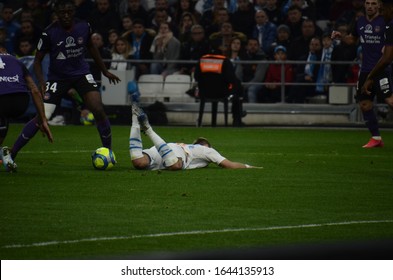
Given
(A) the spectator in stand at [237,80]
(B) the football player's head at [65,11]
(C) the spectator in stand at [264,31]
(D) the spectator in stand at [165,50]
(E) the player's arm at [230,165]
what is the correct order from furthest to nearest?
(D) the spectator in stand at [165,50], (C) the spectator in stand at [264,31], (A) the spectator in stand at [237,80], (B) the football player's head at [65,11], (E) the player's arm at [230,165]

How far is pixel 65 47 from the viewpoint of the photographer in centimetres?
1720

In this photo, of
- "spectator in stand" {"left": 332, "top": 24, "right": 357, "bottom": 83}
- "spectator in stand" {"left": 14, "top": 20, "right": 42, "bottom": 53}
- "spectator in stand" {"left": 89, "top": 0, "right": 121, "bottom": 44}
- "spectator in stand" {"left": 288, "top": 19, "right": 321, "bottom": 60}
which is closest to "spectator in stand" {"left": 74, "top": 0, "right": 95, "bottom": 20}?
"spectator in stand" {"left": 89, "top": 0, "right": 121, "bottom": 44}

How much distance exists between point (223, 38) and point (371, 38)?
8368 mm

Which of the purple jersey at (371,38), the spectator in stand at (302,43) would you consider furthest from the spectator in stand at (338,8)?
the purple jersey at (371,38)

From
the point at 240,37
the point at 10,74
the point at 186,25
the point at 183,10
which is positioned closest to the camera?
the point at 10,74

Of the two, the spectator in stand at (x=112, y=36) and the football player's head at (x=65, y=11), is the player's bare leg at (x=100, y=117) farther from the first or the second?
the spectator in stand at (x=112, y=36)

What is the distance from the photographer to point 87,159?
18.6 meters

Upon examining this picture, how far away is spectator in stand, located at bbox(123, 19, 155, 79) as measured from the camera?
2941 cm

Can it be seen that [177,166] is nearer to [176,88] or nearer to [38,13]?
[176,88]

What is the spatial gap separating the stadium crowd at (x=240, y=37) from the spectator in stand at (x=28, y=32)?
25 millimetres

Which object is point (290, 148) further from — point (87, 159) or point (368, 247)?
point (368, 247)

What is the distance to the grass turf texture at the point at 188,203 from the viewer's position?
1042 cm

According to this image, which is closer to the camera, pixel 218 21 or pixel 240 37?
pixel 240 37

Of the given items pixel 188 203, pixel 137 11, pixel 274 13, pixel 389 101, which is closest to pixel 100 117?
pixel 188 203
